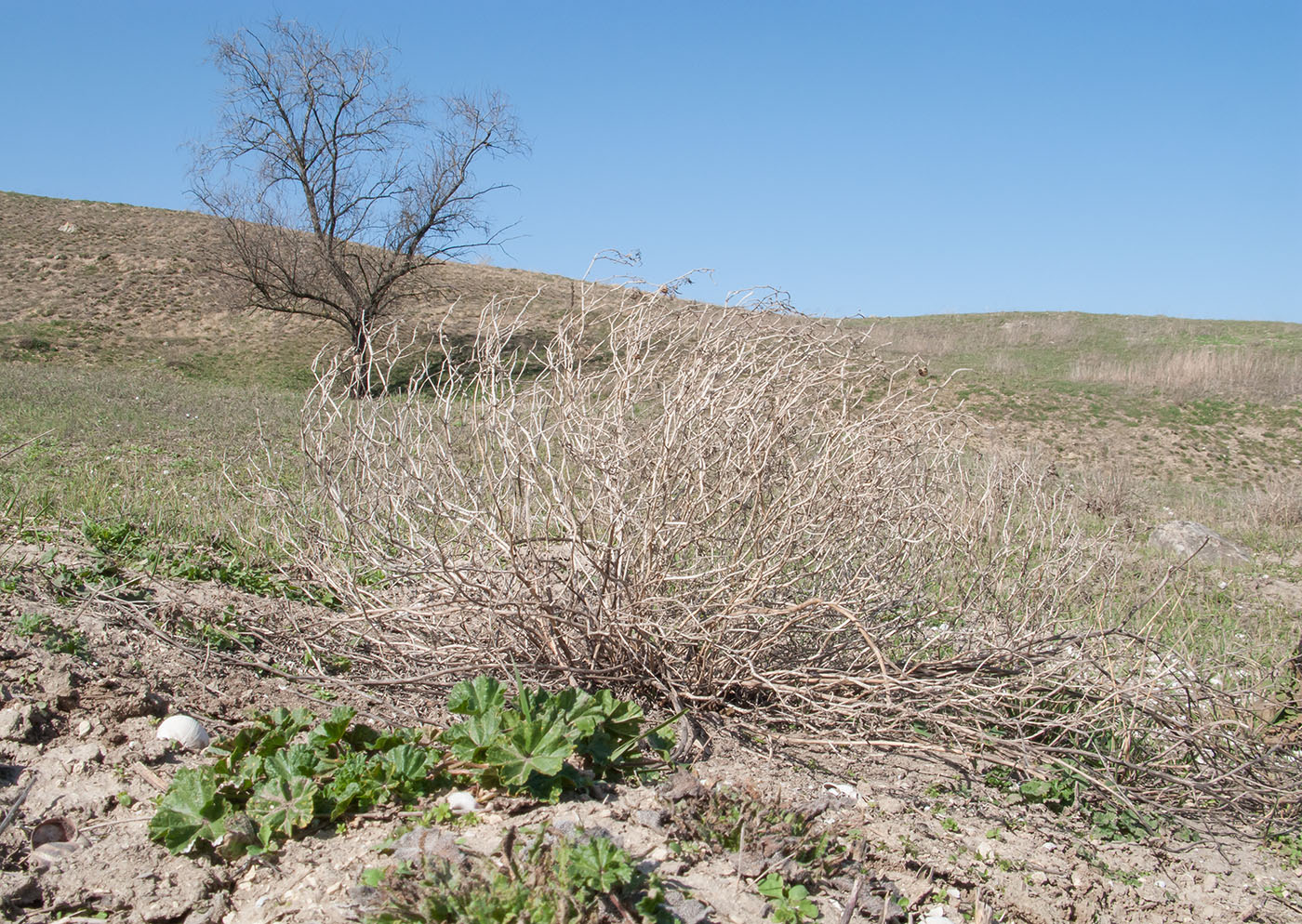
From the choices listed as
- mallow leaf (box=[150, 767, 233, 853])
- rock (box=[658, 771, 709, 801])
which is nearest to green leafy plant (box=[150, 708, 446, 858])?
mallow leaf (box=[150, 767, 233, 853])

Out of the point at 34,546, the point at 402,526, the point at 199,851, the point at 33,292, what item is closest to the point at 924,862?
the point at 199,851

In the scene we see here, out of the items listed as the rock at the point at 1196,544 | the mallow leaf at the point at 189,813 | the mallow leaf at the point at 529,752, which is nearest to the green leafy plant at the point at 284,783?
the mallow leaf at the point at 189,813

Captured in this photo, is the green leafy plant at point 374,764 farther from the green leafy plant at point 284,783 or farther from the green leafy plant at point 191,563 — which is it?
the green leafy plant at point 191,563

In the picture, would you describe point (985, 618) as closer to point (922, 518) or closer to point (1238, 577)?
point (922, 518)

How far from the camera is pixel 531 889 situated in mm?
1840

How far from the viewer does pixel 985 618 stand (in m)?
3.81

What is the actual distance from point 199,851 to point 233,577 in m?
2.43

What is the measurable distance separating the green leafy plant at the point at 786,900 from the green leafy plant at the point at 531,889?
289mm

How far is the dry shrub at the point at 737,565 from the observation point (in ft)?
10.1

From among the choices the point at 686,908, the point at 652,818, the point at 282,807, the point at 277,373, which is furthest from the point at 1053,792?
the point at 277,373

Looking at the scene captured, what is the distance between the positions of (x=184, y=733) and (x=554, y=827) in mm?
1256

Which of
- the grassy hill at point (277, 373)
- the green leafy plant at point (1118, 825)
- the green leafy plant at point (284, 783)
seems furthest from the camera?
the grassy hill at point (277, 373)

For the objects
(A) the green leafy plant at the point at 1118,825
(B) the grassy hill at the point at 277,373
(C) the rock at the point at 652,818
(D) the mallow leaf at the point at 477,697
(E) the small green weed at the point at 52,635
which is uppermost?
(B) the grassy hill at the point at 277,373

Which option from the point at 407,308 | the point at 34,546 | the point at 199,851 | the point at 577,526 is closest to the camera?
the point at 199,851
